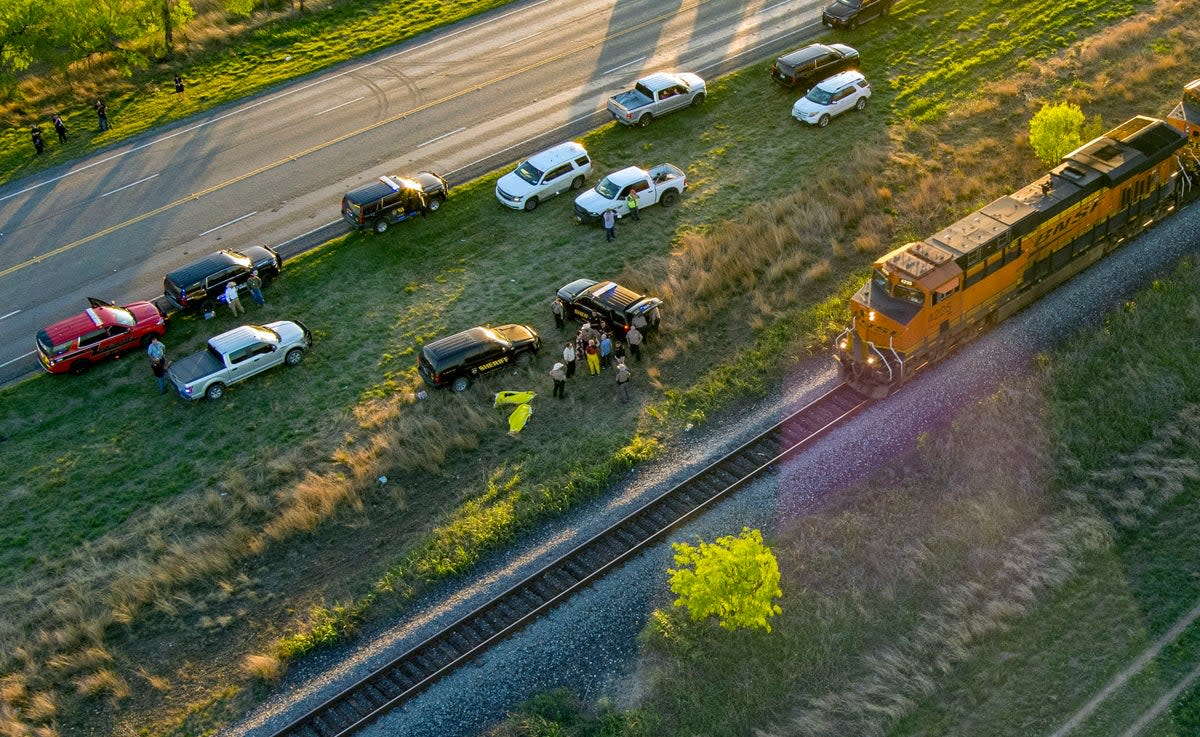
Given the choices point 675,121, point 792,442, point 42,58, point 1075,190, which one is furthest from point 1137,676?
point 42,58

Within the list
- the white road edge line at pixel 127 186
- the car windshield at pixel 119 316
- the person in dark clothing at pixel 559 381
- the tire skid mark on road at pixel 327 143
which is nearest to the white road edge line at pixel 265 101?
the white road edge line at pixel 127 186

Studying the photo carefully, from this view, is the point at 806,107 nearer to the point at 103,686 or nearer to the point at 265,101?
the point at 265,101

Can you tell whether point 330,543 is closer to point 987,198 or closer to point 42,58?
point 987,198

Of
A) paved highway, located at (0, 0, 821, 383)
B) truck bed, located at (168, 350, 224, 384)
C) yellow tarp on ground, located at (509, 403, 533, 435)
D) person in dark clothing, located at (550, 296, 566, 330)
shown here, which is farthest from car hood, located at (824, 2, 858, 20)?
truck bed, located at (168, 350, 224, 384)

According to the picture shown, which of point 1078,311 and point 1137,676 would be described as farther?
point 1078,311

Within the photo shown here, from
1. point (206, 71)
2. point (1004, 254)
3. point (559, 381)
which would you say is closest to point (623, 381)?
point (559, 381)

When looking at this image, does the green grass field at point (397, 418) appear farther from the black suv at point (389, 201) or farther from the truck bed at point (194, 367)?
the truck bed at point (194, 367)
